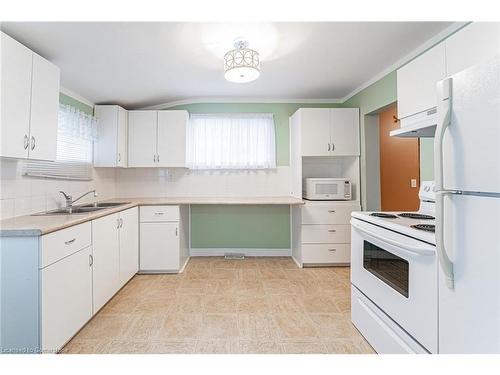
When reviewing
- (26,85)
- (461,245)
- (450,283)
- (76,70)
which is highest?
(76,70)

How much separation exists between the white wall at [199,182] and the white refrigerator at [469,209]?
115 inches

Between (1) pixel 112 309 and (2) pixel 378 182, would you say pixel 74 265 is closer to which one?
(1) pixel 112 309

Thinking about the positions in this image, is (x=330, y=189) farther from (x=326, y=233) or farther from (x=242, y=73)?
(x=242, y=73)

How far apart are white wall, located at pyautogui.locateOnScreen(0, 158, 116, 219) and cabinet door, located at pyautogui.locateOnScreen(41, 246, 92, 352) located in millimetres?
700

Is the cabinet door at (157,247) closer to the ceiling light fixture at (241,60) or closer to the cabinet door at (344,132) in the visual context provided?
the ceiling light fixture at (241,60)

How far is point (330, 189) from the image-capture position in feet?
11.5

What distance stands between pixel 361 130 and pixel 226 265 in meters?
2.51

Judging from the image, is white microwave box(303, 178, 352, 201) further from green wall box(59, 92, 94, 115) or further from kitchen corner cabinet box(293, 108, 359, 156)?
green wall box(59, 92, 94, 115)

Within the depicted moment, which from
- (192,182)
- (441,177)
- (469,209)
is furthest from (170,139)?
(469,209)

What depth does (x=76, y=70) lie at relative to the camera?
2512mm

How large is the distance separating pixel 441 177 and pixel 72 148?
3315 mm

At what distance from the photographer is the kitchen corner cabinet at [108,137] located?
336 centimetres

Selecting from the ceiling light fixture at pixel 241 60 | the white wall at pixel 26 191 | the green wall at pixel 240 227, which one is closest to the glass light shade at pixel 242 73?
the ceiling light fixture at pixel 241 60
